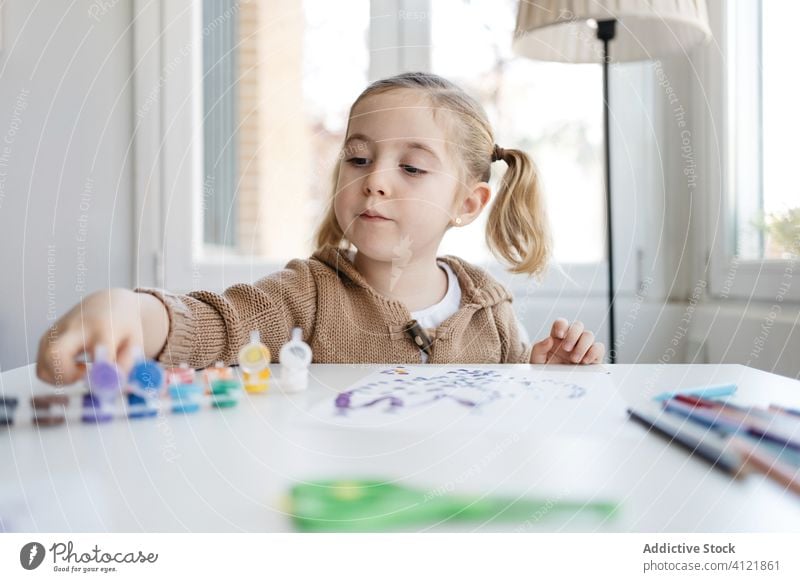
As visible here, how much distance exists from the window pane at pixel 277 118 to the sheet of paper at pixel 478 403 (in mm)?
533

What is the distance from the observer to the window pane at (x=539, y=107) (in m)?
0.98

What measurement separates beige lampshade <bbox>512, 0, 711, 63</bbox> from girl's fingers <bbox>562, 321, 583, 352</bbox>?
434mm

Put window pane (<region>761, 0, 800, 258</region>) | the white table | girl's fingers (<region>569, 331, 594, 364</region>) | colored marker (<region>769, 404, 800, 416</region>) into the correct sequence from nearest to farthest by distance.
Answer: the white table < colored marker (<region>769, 404, 800, 416</region>) < girl's fingers (<region>569, 331, 594, 364</region>) < window pane (<region>761, 0, 800, 258</region>)

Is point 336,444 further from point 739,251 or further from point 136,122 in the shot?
point 136,122

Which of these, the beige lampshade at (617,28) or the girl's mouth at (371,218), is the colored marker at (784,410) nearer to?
the girl's mouth at (371,218)

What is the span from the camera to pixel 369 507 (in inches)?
10.6

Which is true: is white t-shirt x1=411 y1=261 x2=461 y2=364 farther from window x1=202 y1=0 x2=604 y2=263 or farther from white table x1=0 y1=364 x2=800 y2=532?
white table x1=0 y1=364 x2=800 y2=532


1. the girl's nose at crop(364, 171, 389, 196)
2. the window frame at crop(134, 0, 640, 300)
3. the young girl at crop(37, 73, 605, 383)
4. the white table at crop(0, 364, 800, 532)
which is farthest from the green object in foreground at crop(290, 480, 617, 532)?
the window frame at crop(134, 0, 640, 300)

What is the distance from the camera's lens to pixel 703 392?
402mm

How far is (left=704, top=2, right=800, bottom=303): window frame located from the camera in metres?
0.96

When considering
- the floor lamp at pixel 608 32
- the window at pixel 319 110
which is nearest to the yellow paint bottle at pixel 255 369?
the window at pixel 319 110

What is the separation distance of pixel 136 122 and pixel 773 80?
87 centimetres

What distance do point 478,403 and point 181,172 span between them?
33.6 inches
